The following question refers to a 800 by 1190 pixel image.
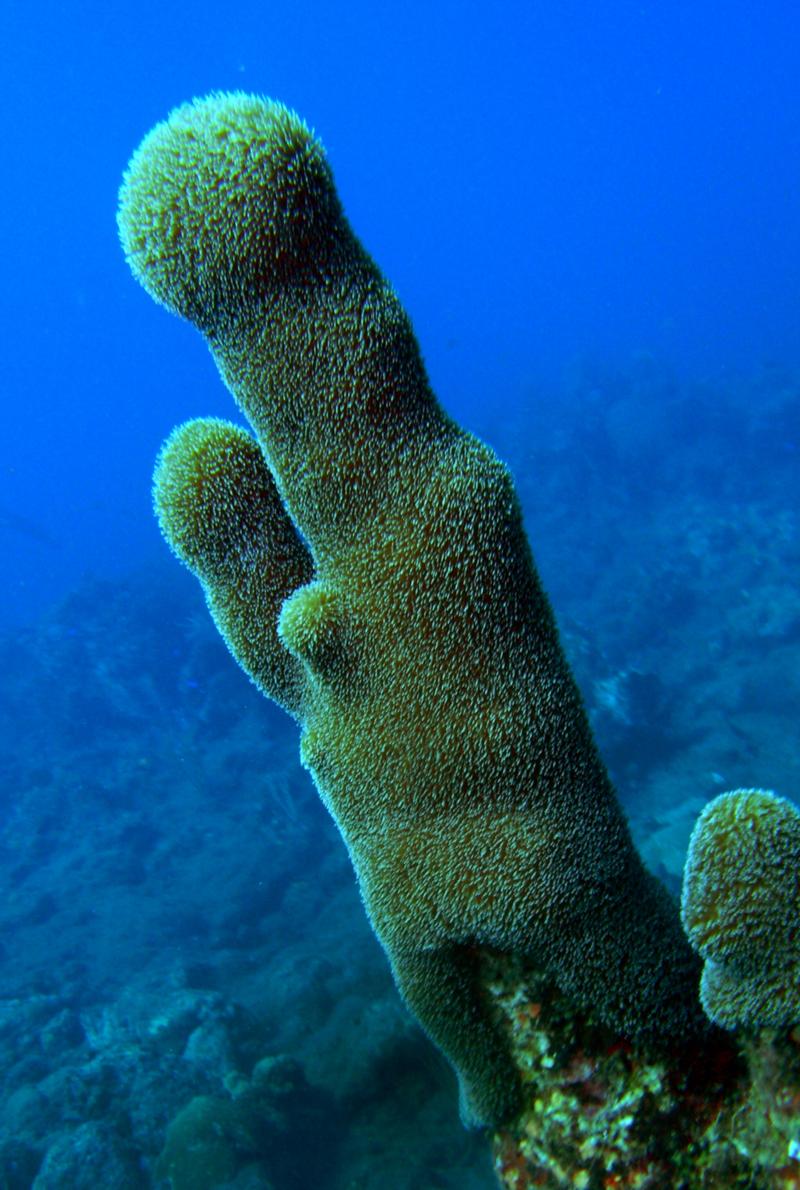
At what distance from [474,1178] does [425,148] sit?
19041 centimetres

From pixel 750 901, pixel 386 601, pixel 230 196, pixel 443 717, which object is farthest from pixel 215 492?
pixel 750 901

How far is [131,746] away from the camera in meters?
18.9

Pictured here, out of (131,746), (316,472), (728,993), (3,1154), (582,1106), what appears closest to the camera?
(316,472)

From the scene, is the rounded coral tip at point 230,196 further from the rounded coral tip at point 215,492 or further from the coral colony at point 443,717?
the rounded coral tip at point 215,492

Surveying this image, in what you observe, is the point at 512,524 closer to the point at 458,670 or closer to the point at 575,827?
the point at 458,670

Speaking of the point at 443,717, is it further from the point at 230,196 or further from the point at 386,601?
the point at 230,196

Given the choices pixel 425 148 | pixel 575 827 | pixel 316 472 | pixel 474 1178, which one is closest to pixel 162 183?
pixel 316 472

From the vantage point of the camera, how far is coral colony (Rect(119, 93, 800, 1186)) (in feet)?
4.80

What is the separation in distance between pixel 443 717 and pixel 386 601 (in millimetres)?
317

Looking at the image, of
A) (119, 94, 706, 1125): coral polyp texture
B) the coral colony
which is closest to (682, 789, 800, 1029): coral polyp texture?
the coral colony

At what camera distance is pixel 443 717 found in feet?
5.59

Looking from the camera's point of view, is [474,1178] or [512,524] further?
[474,1178]

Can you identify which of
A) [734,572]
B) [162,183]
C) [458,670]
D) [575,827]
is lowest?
[575,827]

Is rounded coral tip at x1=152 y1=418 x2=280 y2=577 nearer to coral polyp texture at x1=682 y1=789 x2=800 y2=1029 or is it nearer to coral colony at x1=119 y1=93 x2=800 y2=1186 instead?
coral colony at x1=119 y1=93 x2=800 y2=1186
